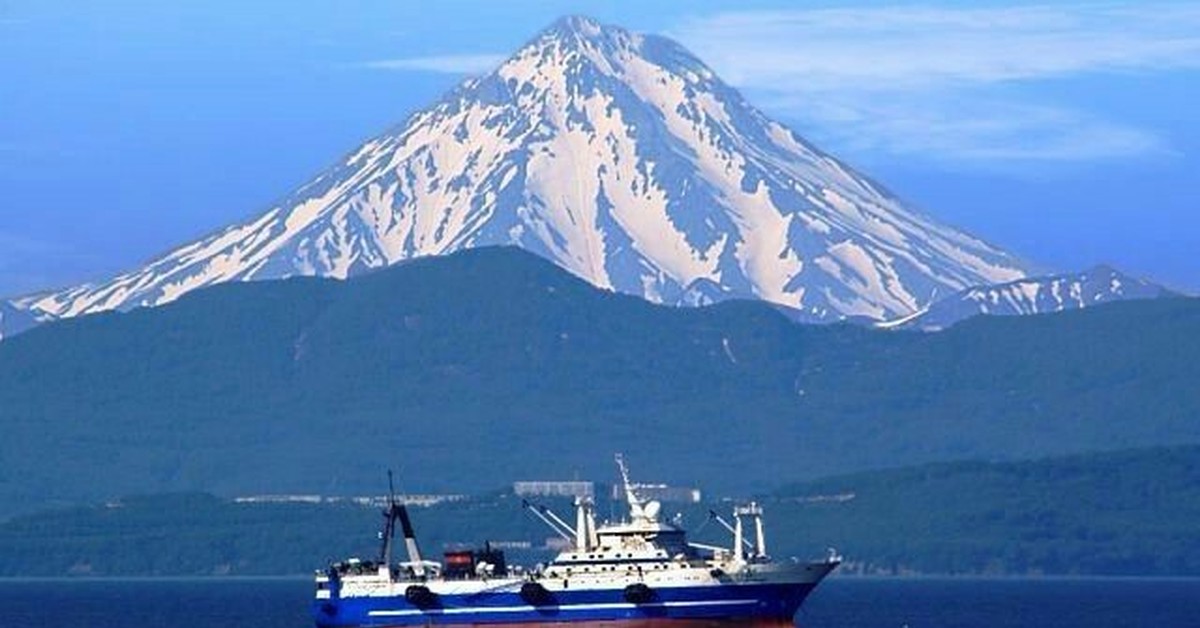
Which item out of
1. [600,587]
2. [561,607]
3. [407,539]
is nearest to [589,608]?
[600,587]

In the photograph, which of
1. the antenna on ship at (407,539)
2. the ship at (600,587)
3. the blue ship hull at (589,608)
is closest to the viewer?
the blue ship hull at (589,608)

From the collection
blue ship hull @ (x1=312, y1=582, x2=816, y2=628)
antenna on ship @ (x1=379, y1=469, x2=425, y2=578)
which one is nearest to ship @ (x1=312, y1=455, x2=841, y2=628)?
blue ship hull @ (x1=312, y1=582, x2=816, y2=628)

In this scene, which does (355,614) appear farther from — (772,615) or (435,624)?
(772,615)

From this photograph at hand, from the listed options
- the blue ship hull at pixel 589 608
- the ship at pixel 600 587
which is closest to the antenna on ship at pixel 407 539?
the ship at pixel 600 587

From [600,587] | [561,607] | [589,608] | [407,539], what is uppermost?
[407,539]

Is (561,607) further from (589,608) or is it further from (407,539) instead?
(407,539)

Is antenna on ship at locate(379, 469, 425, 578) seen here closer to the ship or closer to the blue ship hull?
the ship

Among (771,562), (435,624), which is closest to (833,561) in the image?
(771,562)

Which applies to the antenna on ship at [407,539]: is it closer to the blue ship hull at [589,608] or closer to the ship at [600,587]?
the ship at [600,587]
